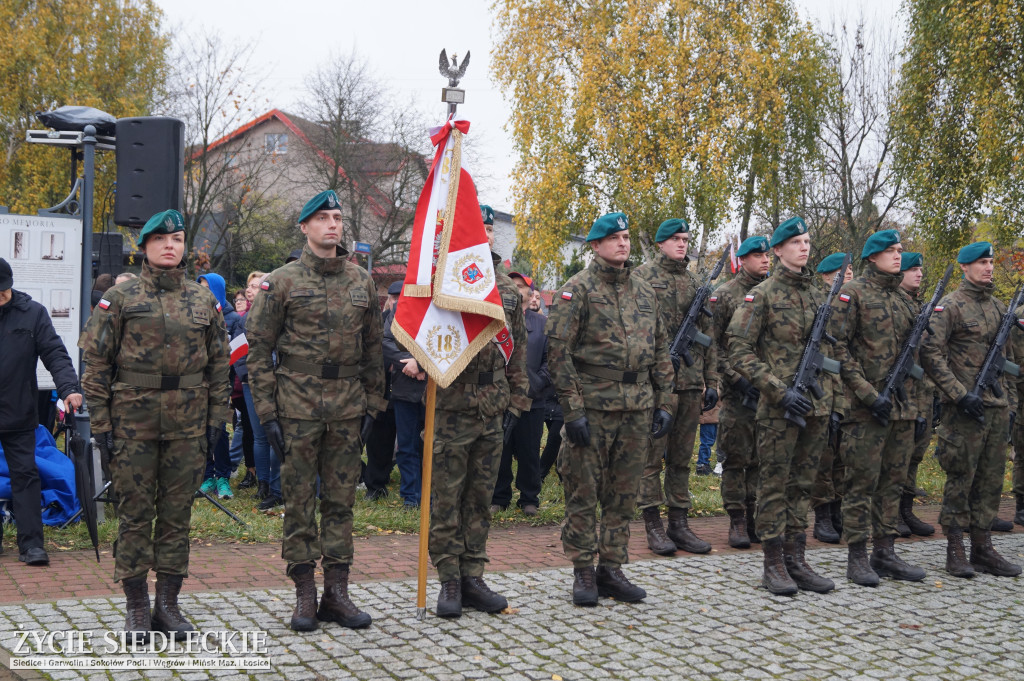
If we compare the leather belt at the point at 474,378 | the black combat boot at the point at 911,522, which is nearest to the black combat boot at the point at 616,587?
the leather belt at the point at 474,378

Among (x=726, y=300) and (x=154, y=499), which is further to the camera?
(x=726, y=300)

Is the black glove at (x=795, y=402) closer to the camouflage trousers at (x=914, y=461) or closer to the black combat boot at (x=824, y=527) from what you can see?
the camouflage trousers at (x=914, y=461)

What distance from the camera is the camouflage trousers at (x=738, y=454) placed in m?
8.05

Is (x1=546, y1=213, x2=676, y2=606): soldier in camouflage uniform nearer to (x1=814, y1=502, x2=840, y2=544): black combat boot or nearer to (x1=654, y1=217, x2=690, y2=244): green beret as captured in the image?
(x1=654, y1=217, x2=690, y2=244): green beret

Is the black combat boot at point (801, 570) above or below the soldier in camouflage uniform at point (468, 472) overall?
below

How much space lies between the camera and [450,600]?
5.75 m

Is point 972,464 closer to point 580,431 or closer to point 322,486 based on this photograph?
point 580,431

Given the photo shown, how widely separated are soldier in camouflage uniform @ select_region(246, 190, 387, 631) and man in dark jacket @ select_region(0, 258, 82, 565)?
2.41 metres

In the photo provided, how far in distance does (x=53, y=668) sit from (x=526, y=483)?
5190 mm

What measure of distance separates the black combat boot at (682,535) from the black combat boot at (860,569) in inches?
45.0

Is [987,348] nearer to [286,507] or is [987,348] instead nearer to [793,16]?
[286,507]

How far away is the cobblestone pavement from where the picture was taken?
489 cm

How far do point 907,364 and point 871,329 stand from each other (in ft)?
1.26

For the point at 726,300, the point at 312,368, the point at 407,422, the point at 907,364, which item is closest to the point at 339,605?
the point at 312,368
